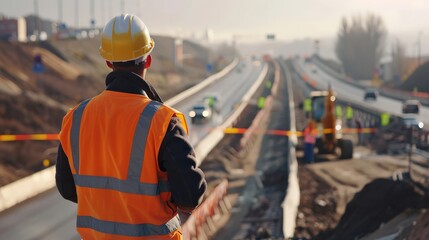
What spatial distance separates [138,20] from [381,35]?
488 ft

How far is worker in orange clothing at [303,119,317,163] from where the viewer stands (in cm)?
2786

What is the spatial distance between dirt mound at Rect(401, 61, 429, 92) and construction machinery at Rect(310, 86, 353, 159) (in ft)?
173

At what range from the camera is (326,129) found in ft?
89.0

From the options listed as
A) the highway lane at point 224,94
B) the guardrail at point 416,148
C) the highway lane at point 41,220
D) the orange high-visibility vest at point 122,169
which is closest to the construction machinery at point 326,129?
the guardrail at point 416,148

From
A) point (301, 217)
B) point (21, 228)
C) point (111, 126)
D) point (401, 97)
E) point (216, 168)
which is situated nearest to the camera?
point (111, 126)

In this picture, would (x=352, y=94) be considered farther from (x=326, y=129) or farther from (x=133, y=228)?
(x=133, y=228)

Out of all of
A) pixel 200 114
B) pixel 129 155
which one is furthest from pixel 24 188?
pixel 200 114

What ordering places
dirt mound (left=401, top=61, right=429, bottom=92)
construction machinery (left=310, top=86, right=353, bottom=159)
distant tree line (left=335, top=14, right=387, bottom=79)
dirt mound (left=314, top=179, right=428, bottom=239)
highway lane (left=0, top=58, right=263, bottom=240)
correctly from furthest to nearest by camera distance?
1. distant tree line (left=335, top=14, right=387, bottom=79)
2. dirt mound (left=401, top=61, right=429, bottom=92)
3. construction machinery (left=310, top=86, right=353, bottom=159)
4. highway lane (left=0, top=58, right=263, bottom=240)
5. dirt mound (left=314, top=179, right=428, bottom=239)

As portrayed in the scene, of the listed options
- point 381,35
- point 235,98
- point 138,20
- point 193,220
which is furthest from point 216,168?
point 381,35

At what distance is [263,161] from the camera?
33344mm

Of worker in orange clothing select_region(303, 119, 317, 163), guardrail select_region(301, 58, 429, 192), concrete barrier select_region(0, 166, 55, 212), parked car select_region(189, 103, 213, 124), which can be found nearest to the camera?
concrete barrier select_region(0, 166, 55, 212)

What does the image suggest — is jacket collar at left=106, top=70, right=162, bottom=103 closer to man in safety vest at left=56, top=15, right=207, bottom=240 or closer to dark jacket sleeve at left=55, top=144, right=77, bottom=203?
man in safety vest at left=56, top=15, right=207, bottom=240

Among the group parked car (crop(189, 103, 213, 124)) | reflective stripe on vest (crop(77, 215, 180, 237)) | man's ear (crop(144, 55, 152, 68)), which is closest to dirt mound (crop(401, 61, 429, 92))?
parked car (crop(189, 103, 213, 124))

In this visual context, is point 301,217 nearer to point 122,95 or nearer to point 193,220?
point 193,220
